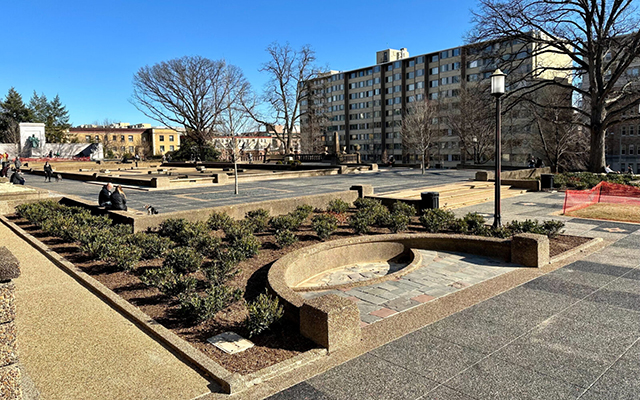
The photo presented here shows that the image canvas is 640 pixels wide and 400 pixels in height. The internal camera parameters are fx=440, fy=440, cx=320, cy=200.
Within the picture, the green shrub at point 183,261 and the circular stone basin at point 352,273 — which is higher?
the green shrub at point 183,261

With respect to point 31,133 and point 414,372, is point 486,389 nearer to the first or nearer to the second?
point 414,372

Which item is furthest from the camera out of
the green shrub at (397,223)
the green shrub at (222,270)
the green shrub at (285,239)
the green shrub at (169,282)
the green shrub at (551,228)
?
the green shrub at (397,223)

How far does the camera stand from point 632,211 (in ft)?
52.0

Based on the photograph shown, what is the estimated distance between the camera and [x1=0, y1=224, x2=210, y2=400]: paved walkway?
14.5 ft

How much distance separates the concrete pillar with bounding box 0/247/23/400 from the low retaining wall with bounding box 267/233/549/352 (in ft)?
10.2

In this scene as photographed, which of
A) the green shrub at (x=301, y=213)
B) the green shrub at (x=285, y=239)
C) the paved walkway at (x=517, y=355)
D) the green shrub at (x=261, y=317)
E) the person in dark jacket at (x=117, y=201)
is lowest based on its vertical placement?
the paved walkway at (x=517, y=355)

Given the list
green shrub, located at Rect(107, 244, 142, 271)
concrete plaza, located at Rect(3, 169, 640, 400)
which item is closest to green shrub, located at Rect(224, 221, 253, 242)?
green shrub, located at Rect(107, 244, 142, 271)

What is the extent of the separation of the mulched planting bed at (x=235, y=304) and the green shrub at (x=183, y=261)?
0.26 meters

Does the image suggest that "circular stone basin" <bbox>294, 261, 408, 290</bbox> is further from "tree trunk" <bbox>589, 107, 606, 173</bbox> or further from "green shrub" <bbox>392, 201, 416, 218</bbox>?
"tree trunk" <bbox>589, 107, 606, 173</bbox>

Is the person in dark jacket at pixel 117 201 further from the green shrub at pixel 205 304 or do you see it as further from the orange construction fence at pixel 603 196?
the orange construction fence at pixel 603 196

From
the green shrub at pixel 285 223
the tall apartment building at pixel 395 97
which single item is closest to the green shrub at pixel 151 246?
the green shrub at pixel 285 223

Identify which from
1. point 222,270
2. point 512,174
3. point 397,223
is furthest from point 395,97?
point 222,270

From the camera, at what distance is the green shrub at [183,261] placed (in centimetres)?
848

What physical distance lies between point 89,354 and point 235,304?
2325mm
